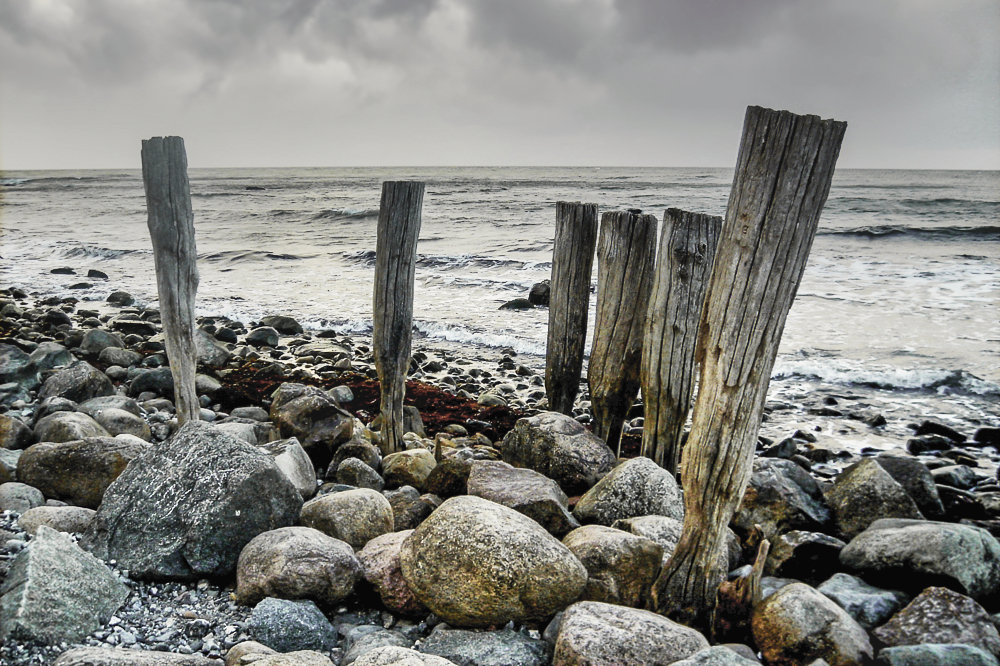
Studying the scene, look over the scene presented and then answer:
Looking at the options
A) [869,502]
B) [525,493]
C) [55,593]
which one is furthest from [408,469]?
[869,502]

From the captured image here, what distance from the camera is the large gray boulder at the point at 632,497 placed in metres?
4.57

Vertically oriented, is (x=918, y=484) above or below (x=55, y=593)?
below

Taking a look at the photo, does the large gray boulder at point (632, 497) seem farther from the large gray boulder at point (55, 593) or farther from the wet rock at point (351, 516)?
the large gray boulder at point (55, 593)

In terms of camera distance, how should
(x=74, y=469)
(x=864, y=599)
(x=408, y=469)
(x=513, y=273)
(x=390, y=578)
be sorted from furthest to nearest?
(x=513, y=273) → (x=408, y=469) → (x=74, y=469) → (x=864, y=599) → (x=390, y=578)

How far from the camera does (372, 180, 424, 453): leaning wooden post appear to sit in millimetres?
5738

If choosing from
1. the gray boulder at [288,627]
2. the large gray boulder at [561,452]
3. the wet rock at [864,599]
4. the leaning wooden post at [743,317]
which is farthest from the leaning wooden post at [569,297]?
the gray boulder at [288,627]

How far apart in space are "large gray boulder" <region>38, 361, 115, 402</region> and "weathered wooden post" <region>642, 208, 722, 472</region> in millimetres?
5864

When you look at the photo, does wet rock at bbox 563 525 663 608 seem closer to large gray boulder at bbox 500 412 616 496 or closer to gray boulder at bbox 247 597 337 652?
gray boulder at bbox 247 597 337 652

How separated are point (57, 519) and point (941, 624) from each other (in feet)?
16.8

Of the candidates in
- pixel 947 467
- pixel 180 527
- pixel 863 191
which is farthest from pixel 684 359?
pixel 863 191

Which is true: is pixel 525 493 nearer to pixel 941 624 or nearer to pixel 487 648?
pixel 487 648

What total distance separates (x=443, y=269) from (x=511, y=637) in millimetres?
16054

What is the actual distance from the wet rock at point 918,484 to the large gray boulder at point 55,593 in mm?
5404

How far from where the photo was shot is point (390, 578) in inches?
145
